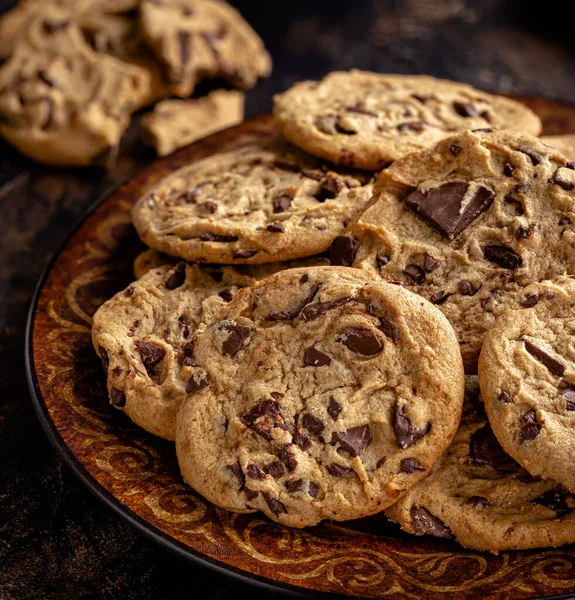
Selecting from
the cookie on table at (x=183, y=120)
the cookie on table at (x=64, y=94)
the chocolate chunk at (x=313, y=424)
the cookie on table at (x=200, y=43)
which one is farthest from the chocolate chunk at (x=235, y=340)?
the cookie on table at (x=200, y=43)

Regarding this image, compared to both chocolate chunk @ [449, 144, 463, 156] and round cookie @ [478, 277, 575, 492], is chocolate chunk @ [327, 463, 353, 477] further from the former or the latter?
chocolate chunk @ [449, 144, 463, 156]

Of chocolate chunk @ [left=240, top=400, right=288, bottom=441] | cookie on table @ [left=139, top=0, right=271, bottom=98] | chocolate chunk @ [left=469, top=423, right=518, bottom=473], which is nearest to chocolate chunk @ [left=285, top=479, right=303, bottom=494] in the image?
chocolate chunk @ [left=240, top=400, right=288, bottom=441]

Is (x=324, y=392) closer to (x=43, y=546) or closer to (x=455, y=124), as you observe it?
(x=43, y=546)

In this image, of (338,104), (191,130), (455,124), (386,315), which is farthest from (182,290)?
(191,130)

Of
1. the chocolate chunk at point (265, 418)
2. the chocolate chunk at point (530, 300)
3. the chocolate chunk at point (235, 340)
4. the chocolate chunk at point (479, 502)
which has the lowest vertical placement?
the chocolate chunk at point (479, 502)

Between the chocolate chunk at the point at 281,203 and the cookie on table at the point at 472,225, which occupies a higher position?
the cookie on table at the point at 472,225

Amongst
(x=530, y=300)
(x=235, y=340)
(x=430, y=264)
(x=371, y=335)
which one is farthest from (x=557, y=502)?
(x=235, y=340)

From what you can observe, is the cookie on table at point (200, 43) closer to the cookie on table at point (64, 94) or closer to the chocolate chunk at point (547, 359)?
the cookie on table at point (64, 94)

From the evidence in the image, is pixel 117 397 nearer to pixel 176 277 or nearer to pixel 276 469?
pixel 176 277
